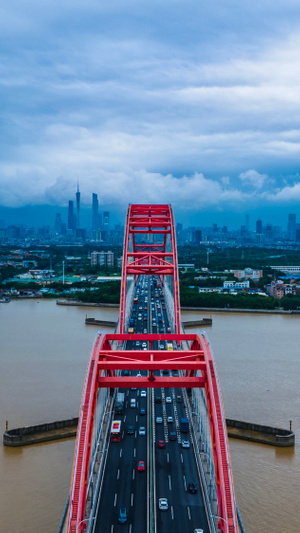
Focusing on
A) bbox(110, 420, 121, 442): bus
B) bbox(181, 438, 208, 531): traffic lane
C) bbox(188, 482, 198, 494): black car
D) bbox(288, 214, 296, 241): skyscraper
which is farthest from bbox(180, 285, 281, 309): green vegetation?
bbox(288, 214, 296, 241): skyscraper

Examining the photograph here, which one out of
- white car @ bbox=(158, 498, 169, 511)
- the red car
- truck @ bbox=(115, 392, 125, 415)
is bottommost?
white car @ bbox=(158, 498, 169, 511)

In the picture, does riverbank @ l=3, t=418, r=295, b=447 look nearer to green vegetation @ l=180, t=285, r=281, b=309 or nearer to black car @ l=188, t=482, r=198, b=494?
black car @ l=188, t=482, r=198, b=494

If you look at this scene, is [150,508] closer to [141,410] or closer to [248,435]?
[141,410]

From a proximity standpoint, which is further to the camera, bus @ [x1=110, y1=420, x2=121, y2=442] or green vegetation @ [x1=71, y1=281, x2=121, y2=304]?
green vegetation @ [x1=71, y1=281, x2=121, y2=304]

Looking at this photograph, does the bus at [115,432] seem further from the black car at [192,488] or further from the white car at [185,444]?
the black car at [192,488]

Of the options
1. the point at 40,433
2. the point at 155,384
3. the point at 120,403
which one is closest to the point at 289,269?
the point at 120,403
